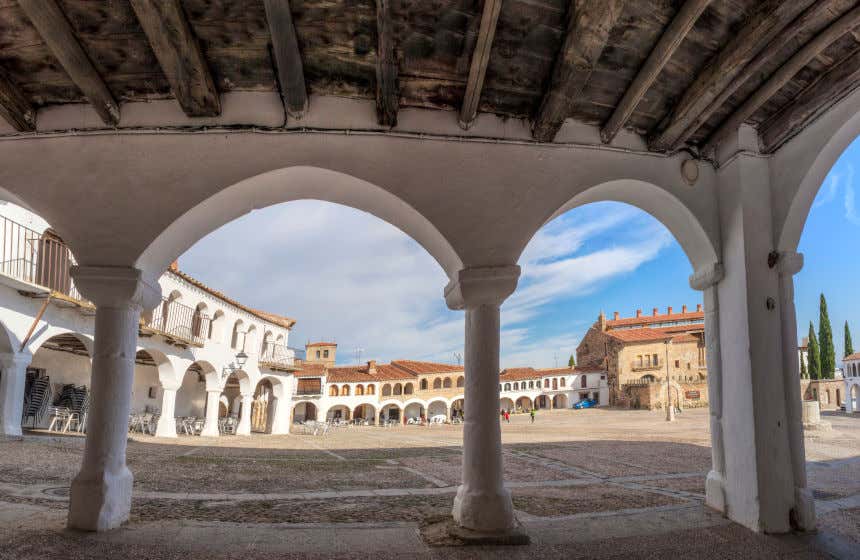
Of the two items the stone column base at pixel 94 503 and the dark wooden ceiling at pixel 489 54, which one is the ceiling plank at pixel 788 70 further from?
the stone column base at pixel 94 503

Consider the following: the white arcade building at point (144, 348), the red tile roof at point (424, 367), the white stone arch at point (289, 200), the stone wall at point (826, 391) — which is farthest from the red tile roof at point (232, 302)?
the stone wall at point (826, 391)

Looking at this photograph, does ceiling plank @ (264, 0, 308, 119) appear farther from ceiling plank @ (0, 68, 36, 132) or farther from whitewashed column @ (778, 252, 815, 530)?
whitewashed column @ (778, 252, 815, 530)

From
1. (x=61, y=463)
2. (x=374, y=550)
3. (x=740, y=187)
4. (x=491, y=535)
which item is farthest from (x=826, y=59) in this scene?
(x=61, y=463)

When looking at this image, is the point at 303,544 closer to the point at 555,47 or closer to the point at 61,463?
the point at 555,47

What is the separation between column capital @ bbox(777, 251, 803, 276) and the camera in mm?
4195

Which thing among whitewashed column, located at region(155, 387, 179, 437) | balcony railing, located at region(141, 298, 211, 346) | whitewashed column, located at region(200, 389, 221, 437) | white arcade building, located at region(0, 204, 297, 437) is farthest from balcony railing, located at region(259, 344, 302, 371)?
whitewashed column, located at region(155, 387, 179, 437)

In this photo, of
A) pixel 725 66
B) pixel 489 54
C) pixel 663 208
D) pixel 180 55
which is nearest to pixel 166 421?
pixel 180 55

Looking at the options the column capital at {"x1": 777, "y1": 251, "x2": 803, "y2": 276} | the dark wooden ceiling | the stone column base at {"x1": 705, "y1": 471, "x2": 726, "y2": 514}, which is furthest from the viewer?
the stone column base at {"x1": 705, "y1": 471, "x2": 726, "y2": 514}

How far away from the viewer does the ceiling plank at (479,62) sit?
2.82 metres

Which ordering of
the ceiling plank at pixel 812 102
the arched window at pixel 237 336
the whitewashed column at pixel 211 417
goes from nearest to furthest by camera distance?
the ceiling plank at pixel 812 102, the whitewashed column at pixel 211 417, the arched window at pixel 237 336

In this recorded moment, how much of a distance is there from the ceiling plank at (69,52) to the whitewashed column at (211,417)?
50.0 feet

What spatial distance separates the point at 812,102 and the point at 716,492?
2.94m

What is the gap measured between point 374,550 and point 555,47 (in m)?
3.20

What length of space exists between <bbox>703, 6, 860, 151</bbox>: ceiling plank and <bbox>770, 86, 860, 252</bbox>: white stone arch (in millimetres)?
423
